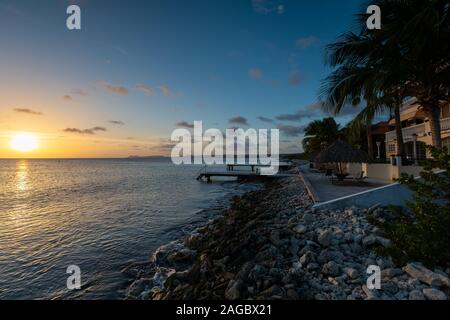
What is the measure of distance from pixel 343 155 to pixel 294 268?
9.73 metres

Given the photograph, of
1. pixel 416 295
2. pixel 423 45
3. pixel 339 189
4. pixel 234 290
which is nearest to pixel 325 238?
pixel 416 295

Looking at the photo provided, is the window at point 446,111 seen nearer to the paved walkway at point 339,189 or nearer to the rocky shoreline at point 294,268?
the paved walkway at point 339,189

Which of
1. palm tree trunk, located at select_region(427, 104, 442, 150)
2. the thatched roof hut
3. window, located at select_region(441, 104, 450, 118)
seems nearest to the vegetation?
palm tree trunk, located at select_region(427, 104, 442, 150)

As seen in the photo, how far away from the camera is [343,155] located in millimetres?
12336

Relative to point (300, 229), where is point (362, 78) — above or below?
above

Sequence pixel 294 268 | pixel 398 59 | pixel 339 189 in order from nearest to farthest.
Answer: pixel 294 268, pixel 398 59, pixel 339 189

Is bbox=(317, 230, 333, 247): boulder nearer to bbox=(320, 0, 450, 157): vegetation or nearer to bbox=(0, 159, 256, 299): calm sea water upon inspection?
bbox=(0, 159, 256, 299): calm sea water

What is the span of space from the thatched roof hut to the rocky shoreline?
5.48m

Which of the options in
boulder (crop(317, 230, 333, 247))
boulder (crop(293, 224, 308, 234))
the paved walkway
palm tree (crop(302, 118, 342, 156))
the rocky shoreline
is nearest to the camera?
the rocky shoreline

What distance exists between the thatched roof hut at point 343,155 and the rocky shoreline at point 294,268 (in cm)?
548

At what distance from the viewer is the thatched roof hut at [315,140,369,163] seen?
39.7ft

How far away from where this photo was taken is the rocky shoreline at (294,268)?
357cm

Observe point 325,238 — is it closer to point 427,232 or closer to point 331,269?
point 331,269

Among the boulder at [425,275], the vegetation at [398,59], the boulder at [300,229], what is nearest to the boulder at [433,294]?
the boulder at [425,275]
